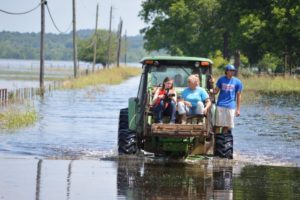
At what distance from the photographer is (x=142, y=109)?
59.9 feet

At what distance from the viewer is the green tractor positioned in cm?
1719

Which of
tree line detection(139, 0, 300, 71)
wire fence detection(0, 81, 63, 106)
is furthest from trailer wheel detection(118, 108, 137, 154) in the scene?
tree line detection(139, 0, 300, 71)

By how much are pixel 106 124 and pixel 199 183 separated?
15.5m

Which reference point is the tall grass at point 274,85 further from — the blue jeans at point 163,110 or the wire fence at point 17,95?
the blue jeans at point 163,110

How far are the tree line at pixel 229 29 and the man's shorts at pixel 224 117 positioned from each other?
155 ft

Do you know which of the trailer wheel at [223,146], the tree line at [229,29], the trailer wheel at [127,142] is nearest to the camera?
the trailer wheel at [127,142]

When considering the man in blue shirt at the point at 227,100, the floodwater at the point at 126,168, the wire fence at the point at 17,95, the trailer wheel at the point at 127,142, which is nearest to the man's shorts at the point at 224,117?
the man in blue shirt at the point at 227,100

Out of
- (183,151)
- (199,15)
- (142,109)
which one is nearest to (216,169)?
(183,151)

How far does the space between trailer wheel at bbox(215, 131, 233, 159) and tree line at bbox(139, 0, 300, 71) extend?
157ft

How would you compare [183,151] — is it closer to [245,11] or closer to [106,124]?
[106,124]

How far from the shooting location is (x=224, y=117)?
1864 centimetres

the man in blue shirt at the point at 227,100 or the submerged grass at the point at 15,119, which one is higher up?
the man in blue shirt at the point at 227,100

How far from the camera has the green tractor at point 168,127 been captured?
17188 millimetres

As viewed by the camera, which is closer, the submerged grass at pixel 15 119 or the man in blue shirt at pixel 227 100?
the man in blue shirt at pixel 227 100
